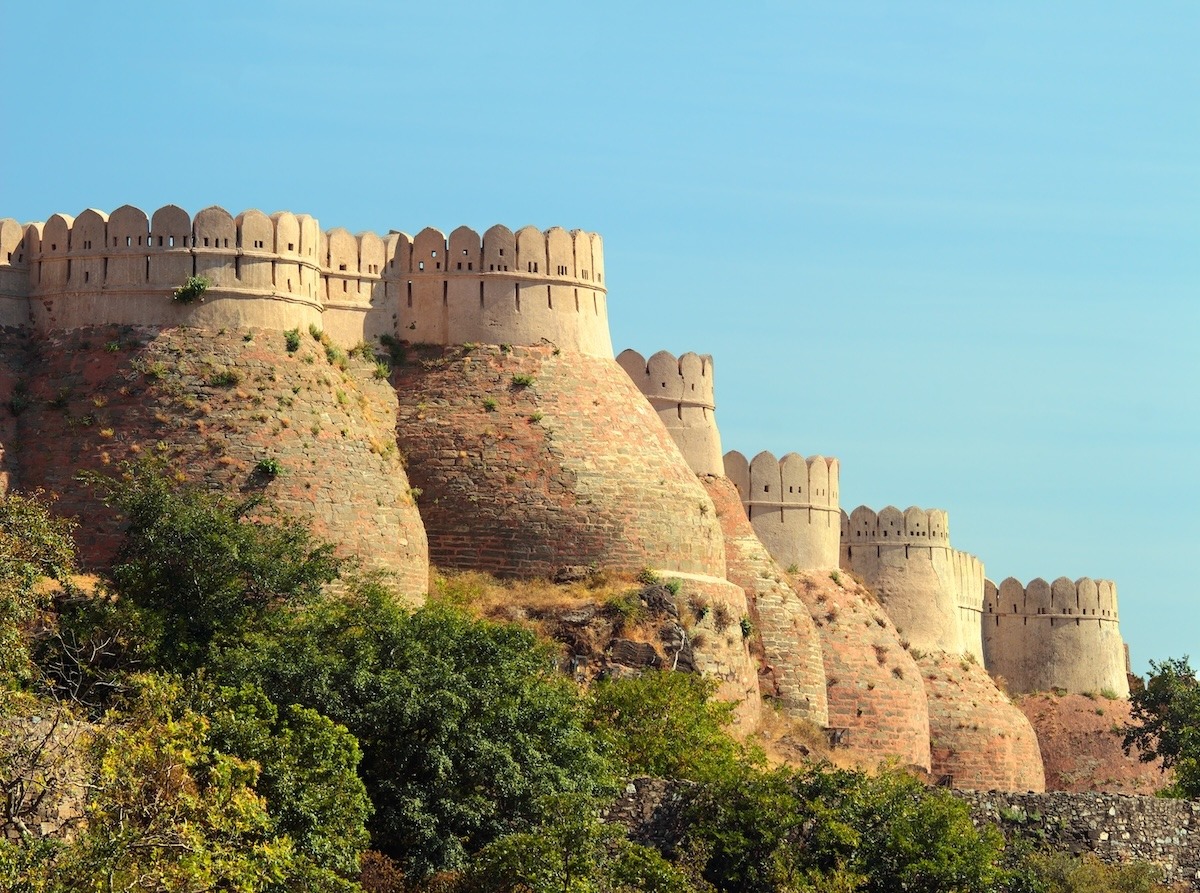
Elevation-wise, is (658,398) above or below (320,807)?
above

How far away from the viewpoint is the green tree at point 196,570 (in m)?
37.4

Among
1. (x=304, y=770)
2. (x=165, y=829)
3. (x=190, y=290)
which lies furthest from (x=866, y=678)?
(x=165, y=829)

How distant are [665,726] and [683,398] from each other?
14.7 m

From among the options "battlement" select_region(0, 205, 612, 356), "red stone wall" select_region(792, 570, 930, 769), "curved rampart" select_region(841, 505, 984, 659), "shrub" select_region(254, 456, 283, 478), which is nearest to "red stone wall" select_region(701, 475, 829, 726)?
"red stone wall" select_region(792, 570, 930, 769)

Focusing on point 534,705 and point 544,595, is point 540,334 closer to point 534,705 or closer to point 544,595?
point 544,595

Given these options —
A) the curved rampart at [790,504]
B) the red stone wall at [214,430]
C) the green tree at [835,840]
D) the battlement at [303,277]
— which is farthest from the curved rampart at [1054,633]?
the green tree at [835,840]

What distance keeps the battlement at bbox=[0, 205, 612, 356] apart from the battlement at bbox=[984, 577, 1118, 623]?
23688mm

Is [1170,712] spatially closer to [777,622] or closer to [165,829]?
[777,622]

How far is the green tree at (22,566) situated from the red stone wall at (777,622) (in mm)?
17736

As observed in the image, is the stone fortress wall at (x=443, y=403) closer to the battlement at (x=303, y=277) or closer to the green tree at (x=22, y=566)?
the battlement at (x=303, y=277)

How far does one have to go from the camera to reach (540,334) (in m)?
47.7

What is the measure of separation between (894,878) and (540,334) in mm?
17711

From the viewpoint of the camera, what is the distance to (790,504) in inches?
2277

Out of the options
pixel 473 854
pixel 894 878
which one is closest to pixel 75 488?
pixel 473 854
